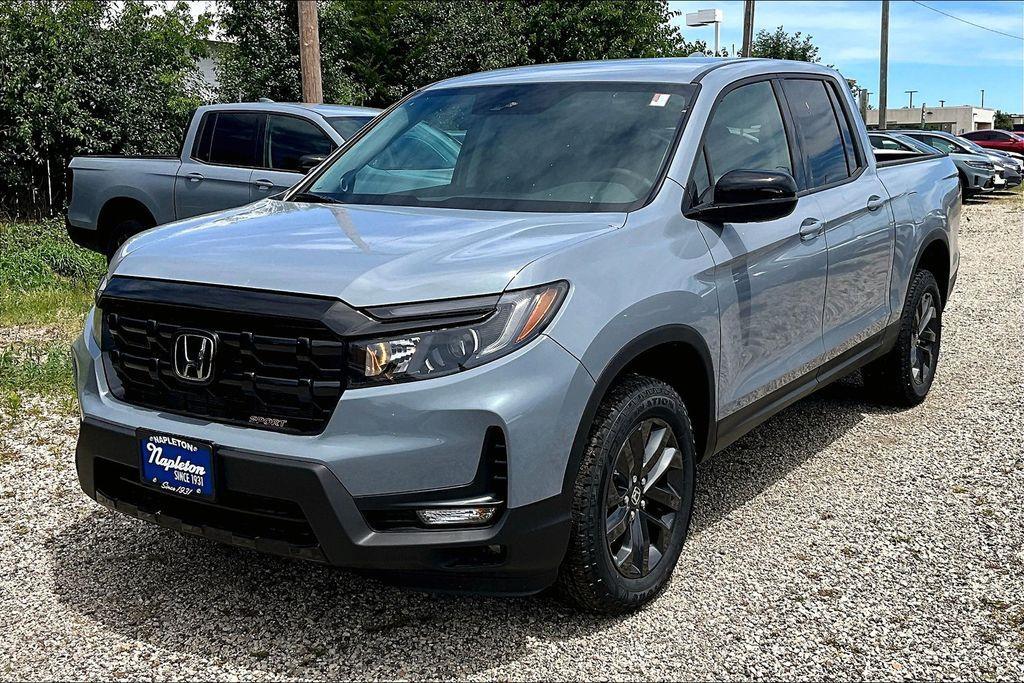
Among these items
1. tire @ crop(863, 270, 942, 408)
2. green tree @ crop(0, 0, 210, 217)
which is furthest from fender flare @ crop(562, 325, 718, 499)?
green tree @ crop(0, 0, 210, 217)

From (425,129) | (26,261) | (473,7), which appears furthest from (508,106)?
(473,7)

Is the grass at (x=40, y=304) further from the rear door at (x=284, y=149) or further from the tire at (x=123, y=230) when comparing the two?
the rear door at (x=284, y=149)

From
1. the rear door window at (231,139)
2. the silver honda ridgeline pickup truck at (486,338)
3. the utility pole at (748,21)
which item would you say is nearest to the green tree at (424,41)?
the utility pole at (748,21)

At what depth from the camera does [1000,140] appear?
40.0 meters

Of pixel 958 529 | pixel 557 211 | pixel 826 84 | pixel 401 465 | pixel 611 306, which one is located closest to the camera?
pixel 401 465

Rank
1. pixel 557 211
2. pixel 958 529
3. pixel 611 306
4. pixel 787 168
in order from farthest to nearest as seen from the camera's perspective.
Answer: pixel 787 168
pixel 958 529
pixel 557 211
pixel 611 306

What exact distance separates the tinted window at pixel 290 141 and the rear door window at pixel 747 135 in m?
4.98

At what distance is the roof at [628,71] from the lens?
436 centimetres

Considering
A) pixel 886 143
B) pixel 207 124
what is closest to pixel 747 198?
pixel 207 124

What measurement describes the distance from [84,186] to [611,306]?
8.16 meters

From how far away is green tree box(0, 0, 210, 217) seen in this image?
14.7m

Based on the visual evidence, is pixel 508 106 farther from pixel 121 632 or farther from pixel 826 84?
pixel 121 632

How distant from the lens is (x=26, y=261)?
11.0 meters

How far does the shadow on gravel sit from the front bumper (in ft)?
1.32
